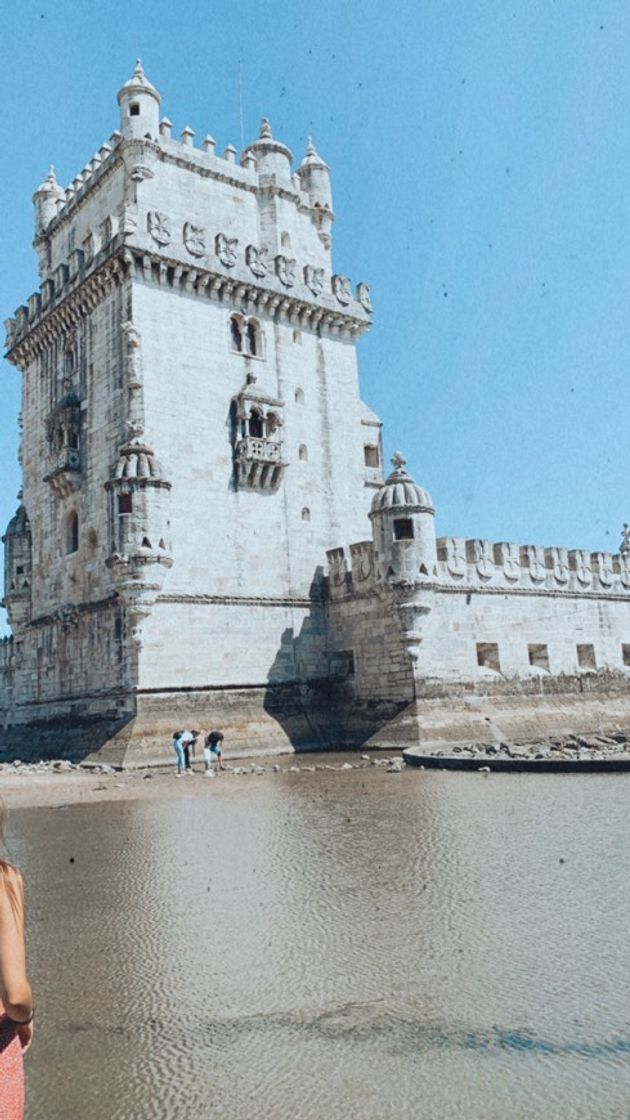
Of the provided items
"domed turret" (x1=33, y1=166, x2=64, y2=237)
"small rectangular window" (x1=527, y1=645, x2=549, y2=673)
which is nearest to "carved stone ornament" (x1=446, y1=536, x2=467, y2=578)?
"small rectangular window" (x1=527, y1=645, x2=549, y2=673)

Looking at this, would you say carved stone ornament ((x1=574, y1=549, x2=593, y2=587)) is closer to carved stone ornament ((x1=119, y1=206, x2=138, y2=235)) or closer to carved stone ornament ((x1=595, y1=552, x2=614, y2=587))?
carved stone ornament ((x1=595, y1=552, x2=614, y2=587))

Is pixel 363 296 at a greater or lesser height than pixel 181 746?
greater

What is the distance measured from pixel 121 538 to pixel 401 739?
9.72m

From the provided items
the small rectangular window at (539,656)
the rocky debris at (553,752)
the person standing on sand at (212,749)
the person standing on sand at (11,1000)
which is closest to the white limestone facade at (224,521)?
the small rectangular window at (539,656)

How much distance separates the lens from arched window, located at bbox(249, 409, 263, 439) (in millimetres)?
27766

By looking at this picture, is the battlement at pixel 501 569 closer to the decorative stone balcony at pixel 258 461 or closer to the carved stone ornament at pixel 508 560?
the carved stone ornament at pixel 508 560

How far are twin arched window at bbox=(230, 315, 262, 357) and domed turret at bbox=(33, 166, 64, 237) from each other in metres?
10.6

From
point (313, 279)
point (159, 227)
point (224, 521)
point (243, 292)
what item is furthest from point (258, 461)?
point (313, 279)

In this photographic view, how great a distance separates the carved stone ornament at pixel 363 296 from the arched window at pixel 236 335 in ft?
18.9

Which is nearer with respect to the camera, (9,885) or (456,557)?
(9,885)

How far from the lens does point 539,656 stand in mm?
29078

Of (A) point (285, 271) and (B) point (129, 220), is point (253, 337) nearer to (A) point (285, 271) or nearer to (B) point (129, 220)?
(A) point (285, 271)

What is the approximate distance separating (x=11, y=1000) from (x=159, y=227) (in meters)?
26.9

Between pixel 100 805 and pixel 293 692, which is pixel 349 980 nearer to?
pixel 100 805
